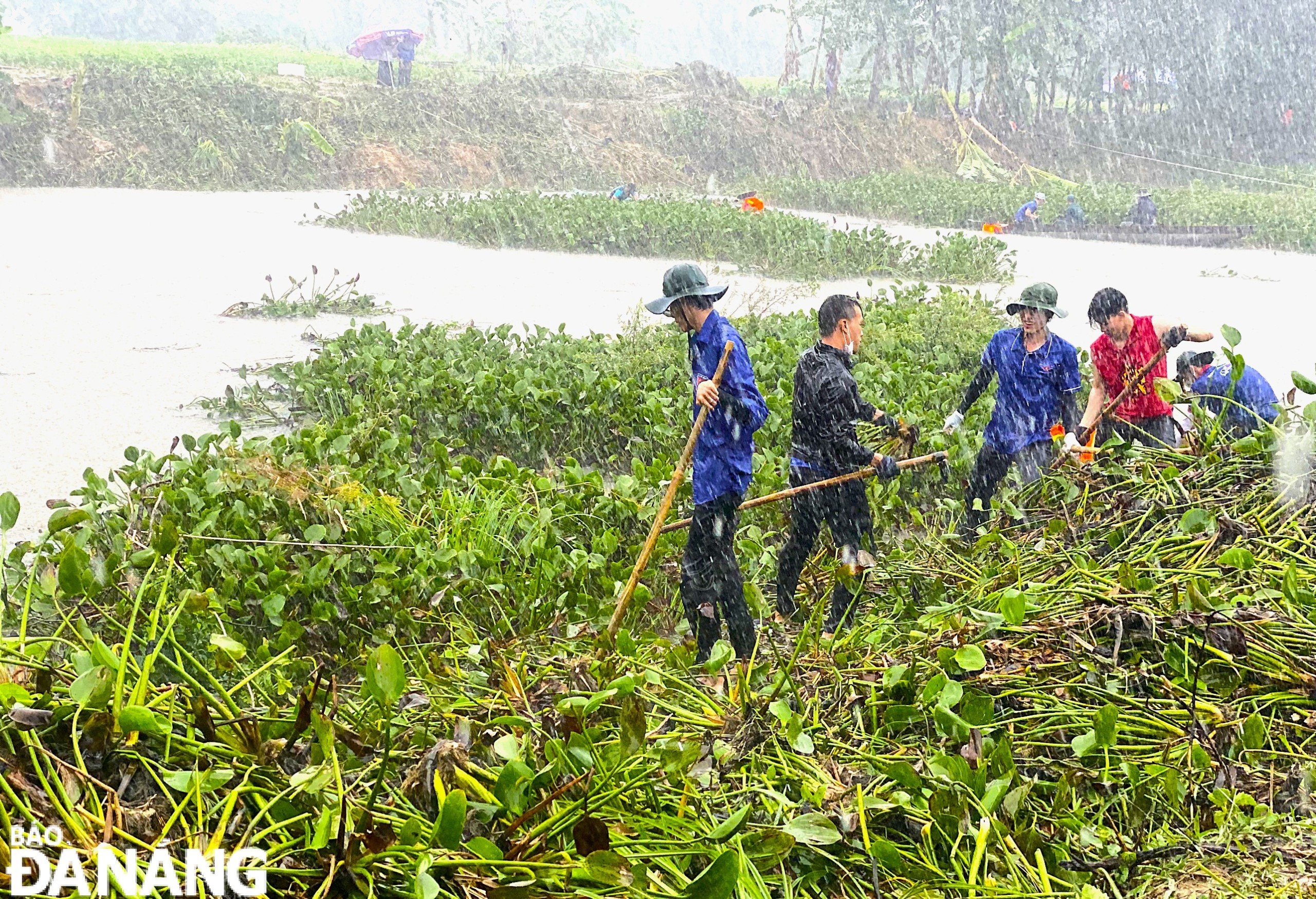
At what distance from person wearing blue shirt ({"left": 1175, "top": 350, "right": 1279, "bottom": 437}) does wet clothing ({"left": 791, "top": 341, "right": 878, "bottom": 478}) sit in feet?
5.38

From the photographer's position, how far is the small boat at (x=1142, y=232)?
19.9 metres

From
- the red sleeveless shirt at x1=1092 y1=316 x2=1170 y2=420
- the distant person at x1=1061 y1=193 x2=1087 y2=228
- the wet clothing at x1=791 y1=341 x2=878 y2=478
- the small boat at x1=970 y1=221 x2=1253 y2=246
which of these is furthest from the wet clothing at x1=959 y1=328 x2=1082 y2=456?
the distant person at x1=1061 y1=193 x2=1087 y2=228

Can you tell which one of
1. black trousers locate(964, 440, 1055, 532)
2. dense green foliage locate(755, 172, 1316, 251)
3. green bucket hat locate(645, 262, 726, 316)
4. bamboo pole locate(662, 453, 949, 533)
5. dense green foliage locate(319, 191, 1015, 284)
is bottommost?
dense green foliage locate(755, 172, 1316, 251)

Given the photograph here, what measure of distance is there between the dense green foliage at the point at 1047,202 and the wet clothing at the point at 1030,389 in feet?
55.1

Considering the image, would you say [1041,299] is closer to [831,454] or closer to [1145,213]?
[831,454]

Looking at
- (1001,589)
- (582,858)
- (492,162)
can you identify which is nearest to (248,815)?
(582,858)

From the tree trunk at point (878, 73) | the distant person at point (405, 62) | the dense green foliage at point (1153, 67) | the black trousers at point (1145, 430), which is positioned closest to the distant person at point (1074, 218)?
the dense green foliage at point (1153, 67)

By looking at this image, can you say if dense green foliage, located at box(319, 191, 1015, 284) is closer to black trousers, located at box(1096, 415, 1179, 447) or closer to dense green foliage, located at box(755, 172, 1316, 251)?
dense green foliage, located at box(755, 172, 1316, 251)

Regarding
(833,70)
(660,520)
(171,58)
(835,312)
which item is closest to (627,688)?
(660,520)

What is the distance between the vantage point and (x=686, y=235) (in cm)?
1745

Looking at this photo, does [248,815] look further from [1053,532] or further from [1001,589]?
[1053,532]

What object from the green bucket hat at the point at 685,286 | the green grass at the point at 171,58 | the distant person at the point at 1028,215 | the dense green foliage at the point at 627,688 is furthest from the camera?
the green grass at the point at 171,58

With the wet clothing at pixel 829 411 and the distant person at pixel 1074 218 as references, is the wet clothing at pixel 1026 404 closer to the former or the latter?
the wet clothing at pixel 829 411

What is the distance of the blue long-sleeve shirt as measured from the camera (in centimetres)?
398
